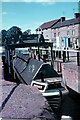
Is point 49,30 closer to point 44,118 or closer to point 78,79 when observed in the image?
point 78,79

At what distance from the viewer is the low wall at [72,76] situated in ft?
28.4

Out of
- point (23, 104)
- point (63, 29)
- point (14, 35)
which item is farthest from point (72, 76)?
point (63, 29)

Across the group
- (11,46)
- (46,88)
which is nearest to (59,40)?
(11,46)

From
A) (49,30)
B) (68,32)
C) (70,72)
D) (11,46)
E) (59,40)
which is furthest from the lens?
(49,30)

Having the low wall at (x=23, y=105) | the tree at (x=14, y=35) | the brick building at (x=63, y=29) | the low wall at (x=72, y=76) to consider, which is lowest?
the low wall at (x=72, y=76)

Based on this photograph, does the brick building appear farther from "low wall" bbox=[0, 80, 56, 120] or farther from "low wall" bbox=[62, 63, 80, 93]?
"low wall" bbox=[0, 80, 56, 120]

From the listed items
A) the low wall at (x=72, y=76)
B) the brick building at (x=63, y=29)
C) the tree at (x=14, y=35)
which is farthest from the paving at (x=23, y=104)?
the brick building at (x=63, y=29)

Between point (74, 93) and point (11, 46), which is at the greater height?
point (11, 46)

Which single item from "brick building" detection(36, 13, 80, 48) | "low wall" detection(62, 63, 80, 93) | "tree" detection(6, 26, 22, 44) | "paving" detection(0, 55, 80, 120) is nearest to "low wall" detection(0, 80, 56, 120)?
"paving" detection(0, 55, 80, 120)

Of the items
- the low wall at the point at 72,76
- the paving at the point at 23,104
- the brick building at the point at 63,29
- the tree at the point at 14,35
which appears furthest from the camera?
the brick building at the point at 63,29

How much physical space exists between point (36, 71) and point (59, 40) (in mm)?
9936

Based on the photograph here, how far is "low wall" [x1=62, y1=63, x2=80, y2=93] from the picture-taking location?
867 cm

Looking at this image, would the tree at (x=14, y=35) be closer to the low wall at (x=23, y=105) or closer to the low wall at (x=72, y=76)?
the low wall at (x=72, y=76)

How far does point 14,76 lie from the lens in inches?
→ 379
